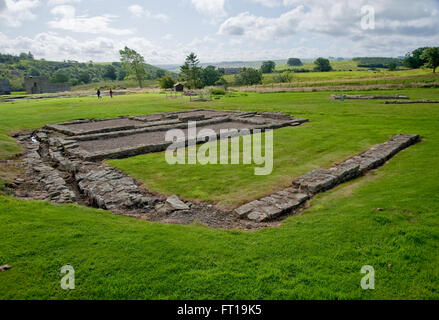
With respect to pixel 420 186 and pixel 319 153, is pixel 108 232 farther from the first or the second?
pixel 319 153

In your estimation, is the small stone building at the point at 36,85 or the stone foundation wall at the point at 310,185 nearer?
the stone foundation wall at the point at 310,185

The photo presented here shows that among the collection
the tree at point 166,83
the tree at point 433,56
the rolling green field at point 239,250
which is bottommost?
the rolling green field at point 239,250

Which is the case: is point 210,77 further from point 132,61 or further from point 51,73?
point 51,73

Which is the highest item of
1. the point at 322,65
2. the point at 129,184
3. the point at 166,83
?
the point at 322,65

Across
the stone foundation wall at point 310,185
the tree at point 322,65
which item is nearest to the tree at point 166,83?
the stone foundation wall at point 310,185

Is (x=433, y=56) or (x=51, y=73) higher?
(x=51, y=73)

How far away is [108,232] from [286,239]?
10.8 ft

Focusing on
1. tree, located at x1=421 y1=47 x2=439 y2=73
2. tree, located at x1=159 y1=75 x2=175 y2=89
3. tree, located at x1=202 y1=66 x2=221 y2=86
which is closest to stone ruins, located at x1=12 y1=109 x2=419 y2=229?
tree, located at x1=159 y1=75 x2=175 y2=89

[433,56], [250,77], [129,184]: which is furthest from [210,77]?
[129,184]

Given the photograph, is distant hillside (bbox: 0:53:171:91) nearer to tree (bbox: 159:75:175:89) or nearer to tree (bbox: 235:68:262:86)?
tree (bbox: 159:75:175:89)

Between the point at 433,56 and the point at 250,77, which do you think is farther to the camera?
the point at 250,77

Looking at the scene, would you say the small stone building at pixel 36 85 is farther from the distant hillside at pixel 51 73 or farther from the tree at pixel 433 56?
the tree at pixel 433 56

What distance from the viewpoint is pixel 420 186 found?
7.18 metres
